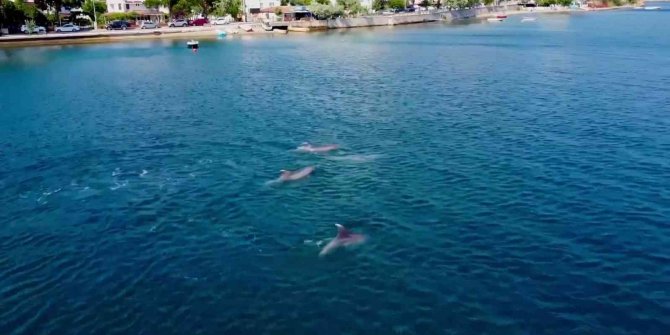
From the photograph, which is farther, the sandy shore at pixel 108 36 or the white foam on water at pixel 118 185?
the sandy shore at pixel 108 36

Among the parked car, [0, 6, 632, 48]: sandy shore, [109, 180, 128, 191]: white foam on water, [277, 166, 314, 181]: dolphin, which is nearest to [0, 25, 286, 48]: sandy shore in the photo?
[0, 6, 632, 48]: sandy shore

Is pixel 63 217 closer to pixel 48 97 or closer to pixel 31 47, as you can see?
pixel 48 97

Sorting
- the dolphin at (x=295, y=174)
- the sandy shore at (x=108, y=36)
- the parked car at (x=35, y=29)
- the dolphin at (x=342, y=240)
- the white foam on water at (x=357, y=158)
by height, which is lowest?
the dolphin at (x=342, y=240)

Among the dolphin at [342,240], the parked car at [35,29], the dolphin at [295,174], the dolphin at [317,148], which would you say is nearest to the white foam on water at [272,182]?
the dolphin at [295,174]

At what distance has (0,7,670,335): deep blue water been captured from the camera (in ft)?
89.7

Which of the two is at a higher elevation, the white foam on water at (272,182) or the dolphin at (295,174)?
the dolphin at (295,174)

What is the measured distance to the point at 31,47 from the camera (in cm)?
15962

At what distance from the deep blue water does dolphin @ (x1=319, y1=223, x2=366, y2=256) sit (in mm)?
658

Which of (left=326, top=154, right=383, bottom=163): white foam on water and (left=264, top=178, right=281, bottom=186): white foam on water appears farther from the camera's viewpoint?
(left=326, top=154, right=383, bottom=163): white foam on water

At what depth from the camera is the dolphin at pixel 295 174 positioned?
4478cm

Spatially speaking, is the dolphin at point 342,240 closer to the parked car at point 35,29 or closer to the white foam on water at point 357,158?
the white foam on water at point 357,158

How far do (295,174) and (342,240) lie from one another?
12.8 metres

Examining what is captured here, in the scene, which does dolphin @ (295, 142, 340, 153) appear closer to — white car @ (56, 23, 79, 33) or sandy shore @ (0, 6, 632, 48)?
sandy shore @ (0, 6, 632, 48)

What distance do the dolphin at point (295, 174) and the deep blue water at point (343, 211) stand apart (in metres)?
1.44
